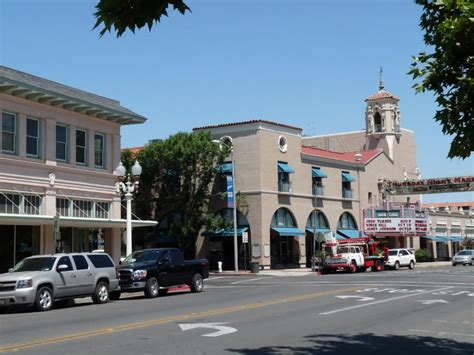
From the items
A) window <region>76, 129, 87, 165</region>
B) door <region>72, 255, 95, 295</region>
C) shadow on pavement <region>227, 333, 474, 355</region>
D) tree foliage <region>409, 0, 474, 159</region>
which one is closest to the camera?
tree foliage <region>409, 0, 474, 159</region>

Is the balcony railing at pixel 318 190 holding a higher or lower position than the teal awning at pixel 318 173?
lower

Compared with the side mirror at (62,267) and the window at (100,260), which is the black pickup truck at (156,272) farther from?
the side mirror at (62,267)

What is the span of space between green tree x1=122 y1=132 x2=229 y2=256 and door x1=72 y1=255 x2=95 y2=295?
26439 millimetres

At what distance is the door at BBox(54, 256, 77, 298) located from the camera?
65.9 ft

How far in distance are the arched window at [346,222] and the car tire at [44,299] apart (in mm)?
40560

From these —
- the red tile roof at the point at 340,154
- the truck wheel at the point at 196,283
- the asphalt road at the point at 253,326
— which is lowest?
the asphalt road at the point at 253,326

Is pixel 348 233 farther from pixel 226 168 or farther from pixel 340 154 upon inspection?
pixel 226 168

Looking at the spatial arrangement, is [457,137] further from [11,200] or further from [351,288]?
[11,200]

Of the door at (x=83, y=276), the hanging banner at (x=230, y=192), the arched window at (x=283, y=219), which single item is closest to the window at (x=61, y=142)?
the door at (x=83, y=276)

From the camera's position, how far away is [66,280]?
66.9 ft

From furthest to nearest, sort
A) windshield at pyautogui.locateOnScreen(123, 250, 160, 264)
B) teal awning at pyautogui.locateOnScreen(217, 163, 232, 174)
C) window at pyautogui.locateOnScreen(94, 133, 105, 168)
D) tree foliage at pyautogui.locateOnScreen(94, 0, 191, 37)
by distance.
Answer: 1. teal awning at pyautogui.locateOnScreen(217, 163, 232, 174)
2. window at pyautogui.locateOnScreen(94, 133, 105, 168)
3. windshield at pyautogui.locateOnScreen(123, 250, 160, 264)
4. tree foliage at pyautogui.locateOnScreen(94, 0, 191, 37)

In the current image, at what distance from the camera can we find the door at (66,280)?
20078 millimetres

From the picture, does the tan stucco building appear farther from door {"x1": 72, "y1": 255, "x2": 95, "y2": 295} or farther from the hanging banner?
the hanging banner

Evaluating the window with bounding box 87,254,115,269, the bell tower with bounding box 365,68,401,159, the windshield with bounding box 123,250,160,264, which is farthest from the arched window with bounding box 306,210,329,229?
the window with bounding box 87,254,115,269
